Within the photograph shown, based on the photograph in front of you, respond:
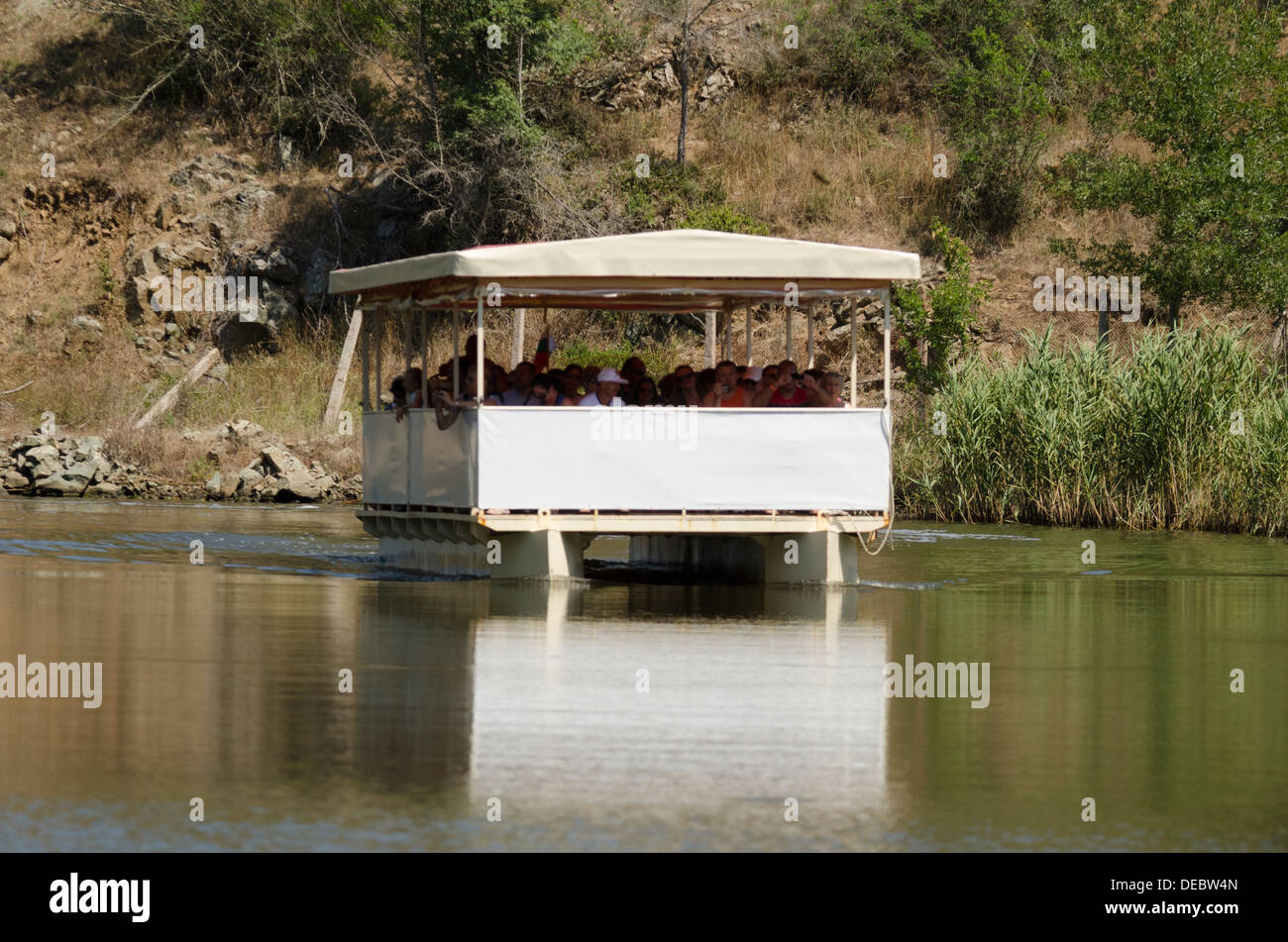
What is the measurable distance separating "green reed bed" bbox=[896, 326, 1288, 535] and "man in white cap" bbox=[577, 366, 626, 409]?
38.9 ft

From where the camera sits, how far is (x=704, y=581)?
21.2m

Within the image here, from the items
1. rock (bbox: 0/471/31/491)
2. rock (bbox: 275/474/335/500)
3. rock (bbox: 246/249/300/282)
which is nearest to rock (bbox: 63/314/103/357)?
rock (bbox: 246/249/300/282)

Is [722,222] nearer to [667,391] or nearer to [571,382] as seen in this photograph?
[667,391]

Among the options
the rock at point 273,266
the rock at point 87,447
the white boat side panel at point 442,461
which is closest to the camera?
the white boat side panel at point 442,461

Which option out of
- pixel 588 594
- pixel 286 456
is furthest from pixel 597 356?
pixel 588 594

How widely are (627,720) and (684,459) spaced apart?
9.23 metres

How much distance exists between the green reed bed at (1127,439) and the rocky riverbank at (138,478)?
12.6 metres

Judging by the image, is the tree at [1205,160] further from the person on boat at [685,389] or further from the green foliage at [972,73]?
the person on boat at [685,389]

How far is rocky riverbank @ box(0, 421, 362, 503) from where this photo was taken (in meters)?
36.9

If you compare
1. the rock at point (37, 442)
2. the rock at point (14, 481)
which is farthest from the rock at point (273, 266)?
the rock at point (14, 481)

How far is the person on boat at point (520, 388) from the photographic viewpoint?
19.9 m

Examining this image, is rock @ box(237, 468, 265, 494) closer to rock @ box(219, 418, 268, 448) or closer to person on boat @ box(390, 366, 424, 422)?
rock @ box(219, 418, 268, 448)

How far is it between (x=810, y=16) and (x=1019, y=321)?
1489 cm

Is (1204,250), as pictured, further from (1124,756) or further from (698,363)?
(1124,756)
